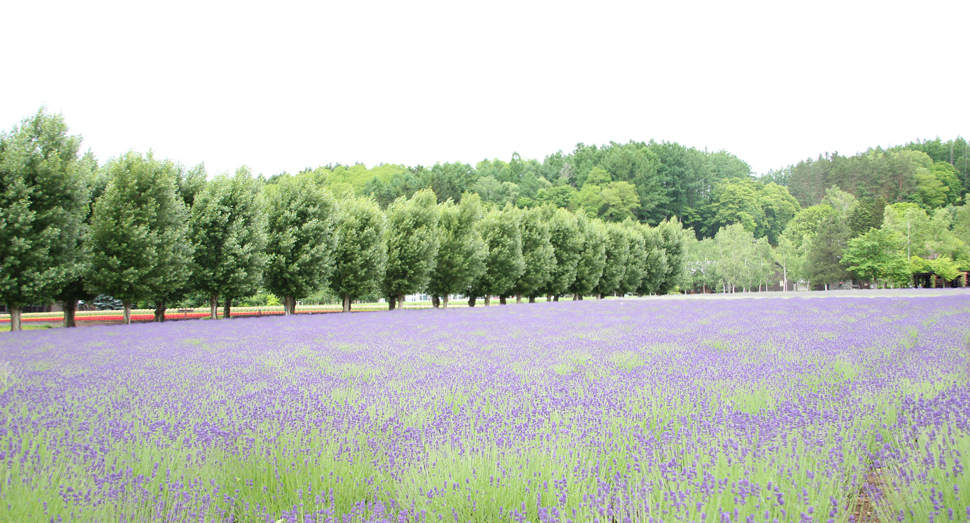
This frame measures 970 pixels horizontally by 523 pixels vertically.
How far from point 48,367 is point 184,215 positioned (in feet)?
55.6

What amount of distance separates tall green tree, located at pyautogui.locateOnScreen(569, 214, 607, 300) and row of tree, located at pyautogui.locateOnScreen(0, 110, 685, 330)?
681 centimetres

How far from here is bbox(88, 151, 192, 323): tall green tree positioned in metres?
21.2

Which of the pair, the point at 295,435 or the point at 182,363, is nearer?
the point at 295,435

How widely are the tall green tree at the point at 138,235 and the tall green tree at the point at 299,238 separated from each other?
536cm

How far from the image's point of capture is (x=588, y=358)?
8172mm

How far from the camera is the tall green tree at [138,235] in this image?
21.2 m

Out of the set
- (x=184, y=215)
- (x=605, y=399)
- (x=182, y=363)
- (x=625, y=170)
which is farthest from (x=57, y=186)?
(x=625, y=170)

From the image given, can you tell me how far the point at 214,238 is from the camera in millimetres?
26656

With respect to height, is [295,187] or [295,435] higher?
[295,187]

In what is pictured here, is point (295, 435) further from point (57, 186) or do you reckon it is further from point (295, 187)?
point (295, 187)

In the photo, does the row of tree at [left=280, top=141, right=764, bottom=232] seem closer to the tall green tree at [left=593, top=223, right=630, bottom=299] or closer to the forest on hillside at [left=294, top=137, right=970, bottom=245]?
the forest on hillside at [left=294, top=137, right=970, bottom=245]

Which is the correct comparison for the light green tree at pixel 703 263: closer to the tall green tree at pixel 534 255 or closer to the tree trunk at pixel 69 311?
the tall green tree at pixel 534 255

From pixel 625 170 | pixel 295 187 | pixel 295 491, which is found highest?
pixel 625 170

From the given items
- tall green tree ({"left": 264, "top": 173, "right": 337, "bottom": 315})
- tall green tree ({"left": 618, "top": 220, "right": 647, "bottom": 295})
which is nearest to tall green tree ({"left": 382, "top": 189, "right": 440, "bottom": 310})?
tall green tree ({"left": 264, "top": 173, "right": 337, "bottom": 315})
